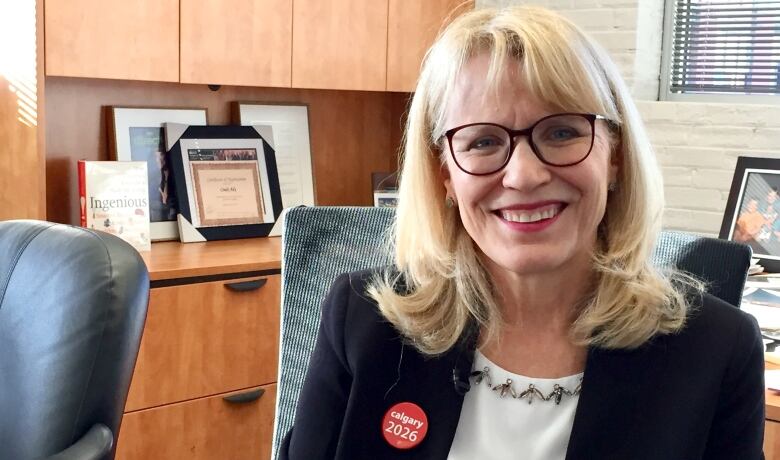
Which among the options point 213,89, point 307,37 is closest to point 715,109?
point 307,37

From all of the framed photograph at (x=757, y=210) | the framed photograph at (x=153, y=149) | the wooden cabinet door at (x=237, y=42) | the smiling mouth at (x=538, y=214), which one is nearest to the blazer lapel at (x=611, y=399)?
the smiling mouth at (x=538, y=214)

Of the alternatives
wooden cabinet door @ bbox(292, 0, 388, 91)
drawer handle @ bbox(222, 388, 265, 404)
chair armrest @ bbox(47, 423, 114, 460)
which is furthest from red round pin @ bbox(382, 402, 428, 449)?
wooden cabinet door @ bbox(292, 0, 388, 91)

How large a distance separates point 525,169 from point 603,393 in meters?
0.30

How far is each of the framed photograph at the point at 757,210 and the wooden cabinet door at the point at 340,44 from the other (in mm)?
1367

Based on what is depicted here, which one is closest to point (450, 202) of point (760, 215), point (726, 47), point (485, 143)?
point (485, 143)

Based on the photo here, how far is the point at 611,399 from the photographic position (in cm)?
125

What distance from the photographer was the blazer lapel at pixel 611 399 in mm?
1234

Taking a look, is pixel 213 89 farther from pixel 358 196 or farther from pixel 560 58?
pixel 560 58

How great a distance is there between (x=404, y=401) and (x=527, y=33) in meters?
0.50

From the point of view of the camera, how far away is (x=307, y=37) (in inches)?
131

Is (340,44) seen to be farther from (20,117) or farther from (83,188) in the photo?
(20,117)

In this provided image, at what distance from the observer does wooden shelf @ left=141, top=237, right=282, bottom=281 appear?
278 centimetres

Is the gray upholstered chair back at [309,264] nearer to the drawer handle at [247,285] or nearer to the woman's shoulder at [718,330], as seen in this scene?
the woman's shoulder at [718,330]

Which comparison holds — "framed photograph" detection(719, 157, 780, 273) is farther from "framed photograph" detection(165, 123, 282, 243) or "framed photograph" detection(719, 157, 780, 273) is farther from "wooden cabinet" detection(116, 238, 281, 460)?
"framed photograph" detection(165, 123, 282, 243)
